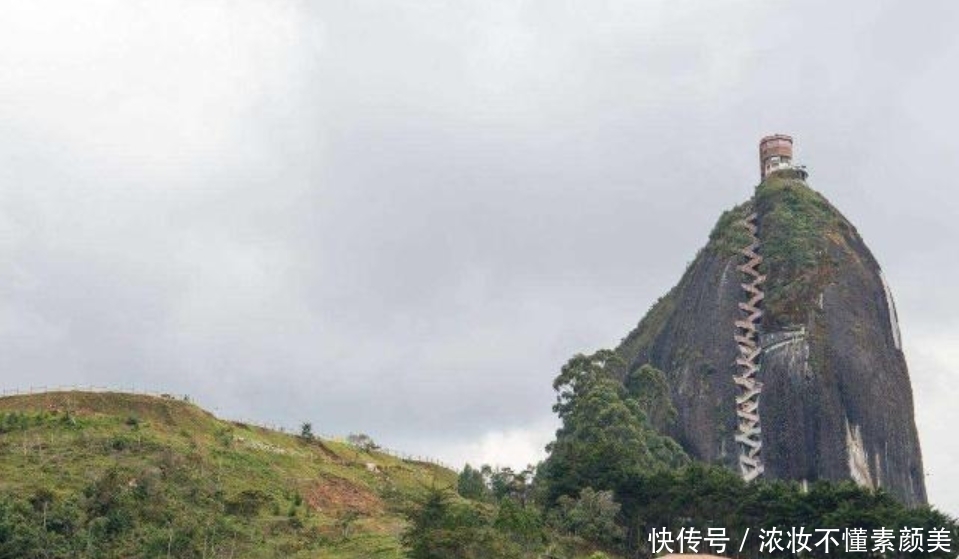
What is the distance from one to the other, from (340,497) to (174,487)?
11.9 meters

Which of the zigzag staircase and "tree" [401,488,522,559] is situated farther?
the zigzag staircase

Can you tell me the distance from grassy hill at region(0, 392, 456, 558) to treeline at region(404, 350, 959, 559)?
5.22m

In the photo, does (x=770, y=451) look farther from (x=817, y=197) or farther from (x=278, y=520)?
(x=278, y=520)

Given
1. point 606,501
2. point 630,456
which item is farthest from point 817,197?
point 606,501

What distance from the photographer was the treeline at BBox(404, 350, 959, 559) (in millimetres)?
51906

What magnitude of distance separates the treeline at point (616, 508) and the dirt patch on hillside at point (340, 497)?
582cm

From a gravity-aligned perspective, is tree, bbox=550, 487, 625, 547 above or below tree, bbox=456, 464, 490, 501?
below

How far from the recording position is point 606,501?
63844mm

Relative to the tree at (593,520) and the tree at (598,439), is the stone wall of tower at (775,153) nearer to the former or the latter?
the tree at (598,439)

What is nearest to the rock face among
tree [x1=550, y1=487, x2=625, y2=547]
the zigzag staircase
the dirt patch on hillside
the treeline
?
the zigzag staircase

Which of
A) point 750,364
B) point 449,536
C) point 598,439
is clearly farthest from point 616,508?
point 750,364

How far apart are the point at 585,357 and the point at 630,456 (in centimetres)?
1482

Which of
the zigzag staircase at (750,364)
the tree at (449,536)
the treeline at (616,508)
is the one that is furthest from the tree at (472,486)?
the zigzag staircase at (750,364)

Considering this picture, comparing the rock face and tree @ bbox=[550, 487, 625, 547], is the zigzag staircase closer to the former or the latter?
the rock face
